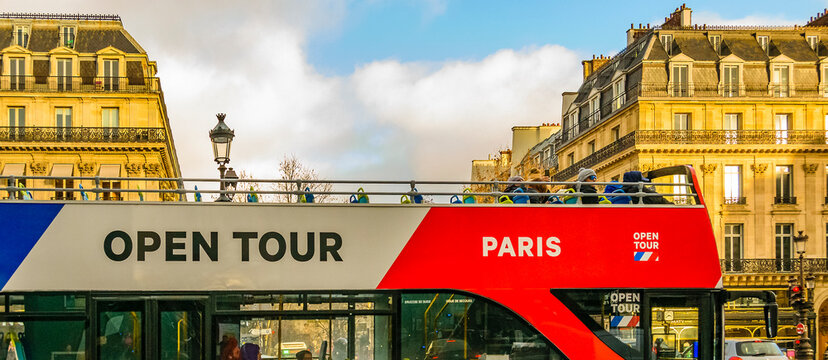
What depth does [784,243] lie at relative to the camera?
159 ft

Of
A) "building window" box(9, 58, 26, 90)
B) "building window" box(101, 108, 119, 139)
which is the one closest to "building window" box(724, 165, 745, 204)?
"building window" box(101, 108, 119, 139)

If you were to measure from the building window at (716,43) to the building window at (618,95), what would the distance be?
5164 millimetres

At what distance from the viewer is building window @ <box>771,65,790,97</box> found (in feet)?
160

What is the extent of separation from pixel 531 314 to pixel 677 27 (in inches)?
1796

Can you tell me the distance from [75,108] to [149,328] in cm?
4075

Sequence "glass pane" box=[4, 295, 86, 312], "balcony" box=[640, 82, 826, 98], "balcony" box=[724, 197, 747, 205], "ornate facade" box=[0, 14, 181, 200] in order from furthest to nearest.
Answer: "balcony" box=[640, 82, 826, 98]
"balcony" box=[724, 197, 747, 205]
"ornate facade" box=[0, 14, 181, 200]
"glass pane" box=[4, 295, 86, 312]

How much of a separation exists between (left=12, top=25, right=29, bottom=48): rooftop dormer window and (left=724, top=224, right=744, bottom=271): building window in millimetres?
37925

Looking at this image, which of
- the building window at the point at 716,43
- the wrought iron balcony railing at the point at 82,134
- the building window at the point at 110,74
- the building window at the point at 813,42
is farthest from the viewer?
the building window at the point at 813,42

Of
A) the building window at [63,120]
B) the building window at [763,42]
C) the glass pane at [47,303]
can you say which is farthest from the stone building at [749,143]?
the glass pane at [47,303]

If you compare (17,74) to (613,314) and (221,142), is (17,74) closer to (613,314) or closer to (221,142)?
(221,142)

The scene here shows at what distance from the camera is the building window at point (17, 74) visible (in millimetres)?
46812

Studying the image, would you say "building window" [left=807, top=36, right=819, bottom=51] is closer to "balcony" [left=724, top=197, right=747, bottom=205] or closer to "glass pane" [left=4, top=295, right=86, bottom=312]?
"balcony" [left=724, top=197, right=747, bottom=205]

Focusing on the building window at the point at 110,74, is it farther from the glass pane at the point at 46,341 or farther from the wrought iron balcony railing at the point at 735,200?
the glass pane at the point at 46,341

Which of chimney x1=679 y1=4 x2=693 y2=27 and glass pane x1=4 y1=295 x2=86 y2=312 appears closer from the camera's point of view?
glass pane x1=4 y1=295 x2=86 y2=312
